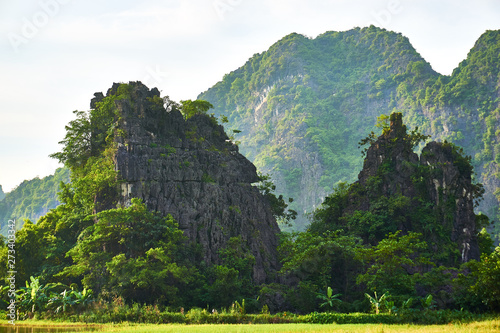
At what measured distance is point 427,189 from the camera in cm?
4347

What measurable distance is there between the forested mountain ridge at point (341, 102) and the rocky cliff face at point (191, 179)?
5821cm

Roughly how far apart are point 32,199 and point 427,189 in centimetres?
9886

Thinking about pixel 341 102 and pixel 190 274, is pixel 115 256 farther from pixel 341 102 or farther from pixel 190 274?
pixel 341 102

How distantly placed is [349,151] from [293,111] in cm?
1907

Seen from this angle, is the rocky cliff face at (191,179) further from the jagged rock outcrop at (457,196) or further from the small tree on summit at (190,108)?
the jagged rock outcrop at (457,196)

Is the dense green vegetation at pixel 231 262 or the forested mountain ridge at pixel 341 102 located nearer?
the dense green vegetation at pixel 231 262

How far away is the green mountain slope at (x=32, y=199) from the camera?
4459 inches

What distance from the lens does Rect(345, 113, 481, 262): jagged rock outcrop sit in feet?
138

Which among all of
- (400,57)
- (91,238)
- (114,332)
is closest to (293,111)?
(400,57)

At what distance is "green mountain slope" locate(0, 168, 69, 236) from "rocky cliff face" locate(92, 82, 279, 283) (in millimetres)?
73314

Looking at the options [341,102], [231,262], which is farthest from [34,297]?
[341,102]

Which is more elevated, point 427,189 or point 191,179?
point 191,179

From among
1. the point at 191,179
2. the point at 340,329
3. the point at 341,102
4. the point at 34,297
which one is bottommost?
the point at 340,329

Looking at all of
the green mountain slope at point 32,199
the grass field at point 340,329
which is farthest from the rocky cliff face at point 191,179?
the green mountain slope at point 32,199
